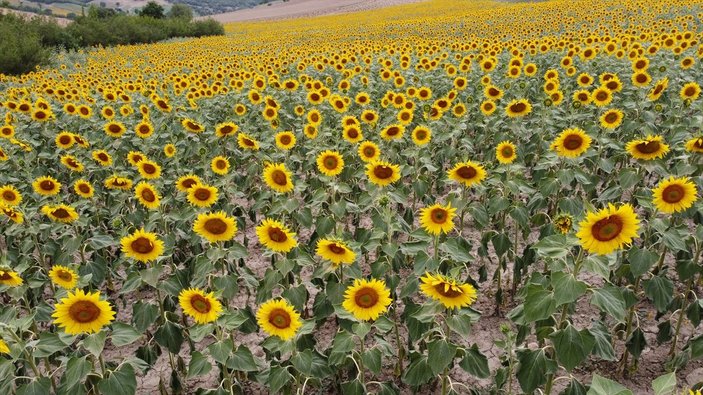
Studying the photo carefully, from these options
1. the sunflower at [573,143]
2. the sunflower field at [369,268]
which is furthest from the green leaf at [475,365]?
→ the sunflower at [573,143]

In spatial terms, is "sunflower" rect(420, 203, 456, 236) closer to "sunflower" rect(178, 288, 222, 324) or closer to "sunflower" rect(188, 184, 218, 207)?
"sunflower" rect(178, 288, 222, 324)

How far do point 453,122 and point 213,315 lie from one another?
402 centimetres

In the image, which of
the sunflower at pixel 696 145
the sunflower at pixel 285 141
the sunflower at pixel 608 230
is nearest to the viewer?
the sunflower at pixel 608 230

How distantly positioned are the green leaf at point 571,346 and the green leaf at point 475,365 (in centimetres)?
42

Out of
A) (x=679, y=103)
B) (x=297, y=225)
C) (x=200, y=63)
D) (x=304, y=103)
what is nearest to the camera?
(x=297, y=225)

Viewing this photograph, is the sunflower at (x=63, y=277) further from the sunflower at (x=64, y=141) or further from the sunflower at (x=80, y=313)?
the sunflower at (x=64, y=141)

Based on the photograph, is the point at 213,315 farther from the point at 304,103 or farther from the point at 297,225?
the point at 304,103

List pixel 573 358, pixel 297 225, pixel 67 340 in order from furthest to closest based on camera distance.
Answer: pixel 297 225 → pixel 67 340 → pixel 573 358

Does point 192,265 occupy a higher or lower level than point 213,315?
lower

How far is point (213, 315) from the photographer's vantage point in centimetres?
263

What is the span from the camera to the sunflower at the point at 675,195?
2.74m

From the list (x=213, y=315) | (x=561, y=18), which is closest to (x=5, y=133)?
(x=213, y=315)

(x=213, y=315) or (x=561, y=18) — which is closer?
(x=213, y=315)

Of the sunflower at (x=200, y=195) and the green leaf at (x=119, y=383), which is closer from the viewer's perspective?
the green leaf at (x=119, y=383)
